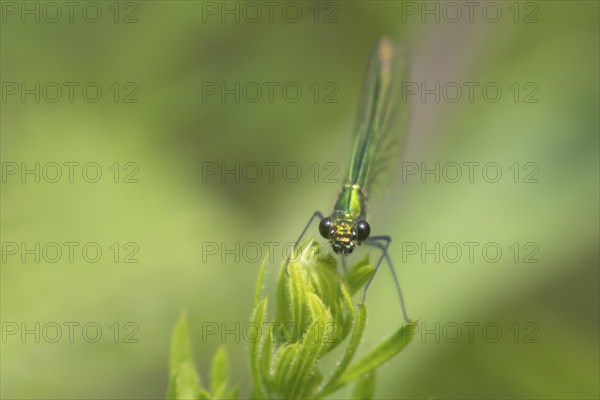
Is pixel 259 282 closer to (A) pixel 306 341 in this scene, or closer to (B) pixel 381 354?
(A) pixel 306 341

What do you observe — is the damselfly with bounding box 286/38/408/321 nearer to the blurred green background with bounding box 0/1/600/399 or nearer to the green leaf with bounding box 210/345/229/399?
the green leaf with bounding box 210/345/229/399

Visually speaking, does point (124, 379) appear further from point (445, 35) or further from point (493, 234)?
point (445, 35)

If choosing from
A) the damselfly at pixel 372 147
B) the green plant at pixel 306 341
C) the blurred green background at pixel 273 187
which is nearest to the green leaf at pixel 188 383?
the green plant at pixel 306 341

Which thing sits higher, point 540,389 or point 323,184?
point 323,184

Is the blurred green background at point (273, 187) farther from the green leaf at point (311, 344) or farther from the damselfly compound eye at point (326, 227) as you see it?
the green leaf at point (311, 344)

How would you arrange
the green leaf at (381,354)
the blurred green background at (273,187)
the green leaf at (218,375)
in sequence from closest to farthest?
1. the green leaf at (381,354)
2. the green leaf at (218,375)
3. the blurred green background at (273,187)

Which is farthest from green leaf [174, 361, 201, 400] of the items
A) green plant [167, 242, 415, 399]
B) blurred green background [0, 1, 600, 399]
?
blurred green background [0, 1, 600, 399]

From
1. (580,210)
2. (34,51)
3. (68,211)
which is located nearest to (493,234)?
(580,210)
